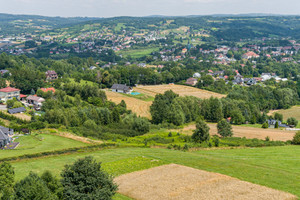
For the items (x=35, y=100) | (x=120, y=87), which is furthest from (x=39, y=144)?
(x=120, y=87)

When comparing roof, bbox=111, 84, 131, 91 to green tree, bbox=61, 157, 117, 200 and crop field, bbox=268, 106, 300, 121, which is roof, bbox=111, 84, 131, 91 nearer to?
crop field, bbox=268, 106, 300, 121

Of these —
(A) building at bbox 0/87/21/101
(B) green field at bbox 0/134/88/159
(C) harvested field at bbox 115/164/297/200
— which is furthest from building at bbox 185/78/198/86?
(C) harvested field at bbox 115/164/297/200

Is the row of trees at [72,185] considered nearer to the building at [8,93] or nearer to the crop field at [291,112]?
the building at [8,93]

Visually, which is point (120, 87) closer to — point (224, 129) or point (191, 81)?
point (191, 81)

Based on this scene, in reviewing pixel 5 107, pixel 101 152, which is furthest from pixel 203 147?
A: pixel 5 107

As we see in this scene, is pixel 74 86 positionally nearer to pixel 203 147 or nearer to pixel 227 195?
pixel 203 147

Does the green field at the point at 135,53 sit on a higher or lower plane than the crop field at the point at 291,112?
higher

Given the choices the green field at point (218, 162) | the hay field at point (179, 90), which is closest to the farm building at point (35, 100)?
the hay field at point (179, 90)
